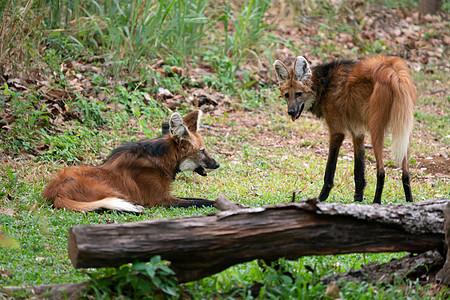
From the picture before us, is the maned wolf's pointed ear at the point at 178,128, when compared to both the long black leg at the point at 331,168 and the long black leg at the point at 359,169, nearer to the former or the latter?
the long black leg at the point at 331,168

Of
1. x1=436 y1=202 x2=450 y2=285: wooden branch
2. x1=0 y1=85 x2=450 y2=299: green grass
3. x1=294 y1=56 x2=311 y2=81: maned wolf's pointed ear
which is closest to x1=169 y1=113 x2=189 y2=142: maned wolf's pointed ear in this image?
x1=0 y1=85 x2=450 y2=299: green grass

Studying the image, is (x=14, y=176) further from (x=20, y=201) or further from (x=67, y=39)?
(x=67, y=39)

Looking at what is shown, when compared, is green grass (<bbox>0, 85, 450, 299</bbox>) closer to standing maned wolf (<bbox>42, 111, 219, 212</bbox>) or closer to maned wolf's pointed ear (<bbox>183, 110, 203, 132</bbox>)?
standing maned wolf (<bbox>42, 111, 219, 212</bbox>)

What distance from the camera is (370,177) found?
226 inches

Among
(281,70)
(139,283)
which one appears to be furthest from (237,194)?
(139,283)

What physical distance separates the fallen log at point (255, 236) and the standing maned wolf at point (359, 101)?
1.83 meters

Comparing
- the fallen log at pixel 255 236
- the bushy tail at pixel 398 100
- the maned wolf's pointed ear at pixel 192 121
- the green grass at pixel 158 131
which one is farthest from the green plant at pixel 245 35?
the fallen log at pixel 255 236

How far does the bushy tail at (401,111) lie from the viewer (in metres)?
3.99

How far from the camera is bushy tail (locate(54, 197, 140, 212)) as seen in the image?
4.02m

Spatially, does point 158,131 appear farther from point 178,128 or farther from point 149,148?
point 178,128

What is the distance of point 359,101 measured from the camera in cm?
457

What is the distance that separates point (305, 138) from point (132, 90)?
2555 mm

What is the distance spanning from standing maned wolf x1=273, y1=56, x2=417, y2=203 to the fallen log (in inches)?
72.0

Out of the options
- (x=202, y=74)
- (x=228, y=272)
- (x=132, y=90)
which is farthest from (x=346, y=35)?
(x=228, y=272)
